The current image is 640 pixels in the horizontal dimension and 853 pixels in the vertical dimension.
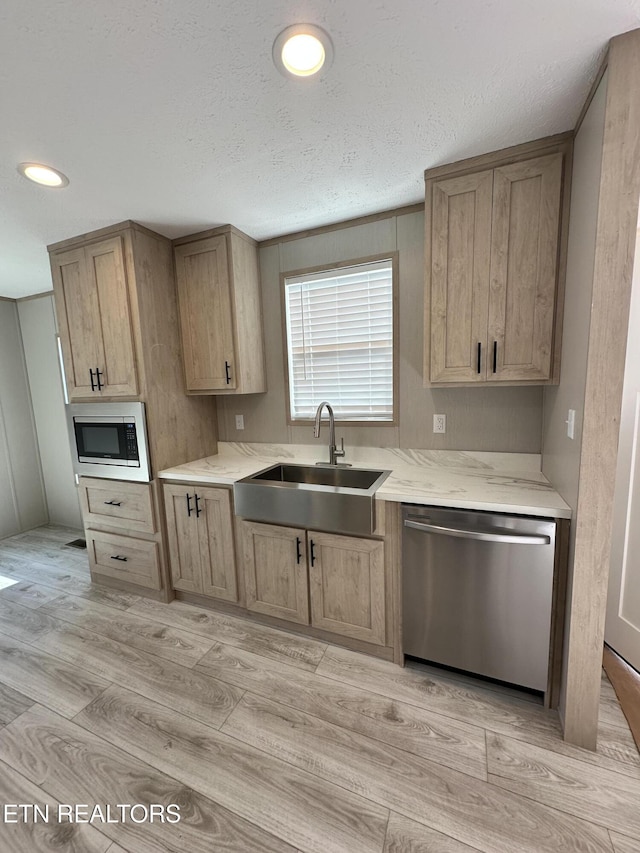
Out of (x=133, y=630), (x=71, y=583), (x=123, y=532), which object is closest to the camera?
(x=133, y=630)

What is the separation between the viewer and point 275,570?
2.07 metres

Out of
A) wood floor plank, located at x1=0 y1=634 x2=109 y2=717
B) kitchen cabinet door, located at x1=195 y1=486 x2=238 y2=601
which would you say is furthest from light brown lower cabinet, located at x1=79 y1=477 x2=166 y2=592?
wood floor plank, located at x1=0 y1=634 x2=109 y2=717

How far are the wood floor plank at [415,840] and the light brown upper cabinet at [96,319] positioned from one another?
2.45m

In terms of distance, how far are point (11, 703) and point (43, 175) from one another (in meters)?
2.60

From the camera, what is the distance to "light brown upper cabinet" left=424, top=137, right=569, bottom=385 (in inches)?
61.9

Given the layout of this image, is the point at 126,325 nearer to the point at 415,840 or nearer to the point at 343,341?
the point at 343,341

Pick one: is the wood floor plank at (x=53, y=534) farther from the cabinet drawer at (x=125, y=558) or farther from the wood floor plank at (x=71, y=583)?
the cabinet drawer at (x=125, y=558)

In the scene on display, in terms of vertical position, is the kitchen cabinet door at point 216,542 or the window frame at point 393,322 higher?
the window frame at point 393,322

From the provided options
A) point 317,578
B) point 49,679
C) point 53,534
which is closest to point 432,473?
point 317,578

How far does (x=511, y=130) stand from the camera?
1.47 meters

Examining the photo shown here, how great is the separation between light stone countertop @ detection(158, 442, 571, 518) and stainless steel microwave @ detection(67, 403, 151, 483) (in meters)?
0.23

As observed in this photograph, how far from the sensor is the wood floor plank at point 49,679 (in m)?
1.71

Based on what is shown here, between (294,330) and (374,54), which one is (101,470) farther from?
(374,54)

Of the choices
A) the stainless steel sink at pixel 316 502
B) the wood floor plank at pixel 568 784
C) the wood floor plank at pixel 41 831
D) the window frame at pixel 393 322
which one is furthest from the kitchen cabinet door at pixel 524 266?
the wood floor plank at pixel 41 831
